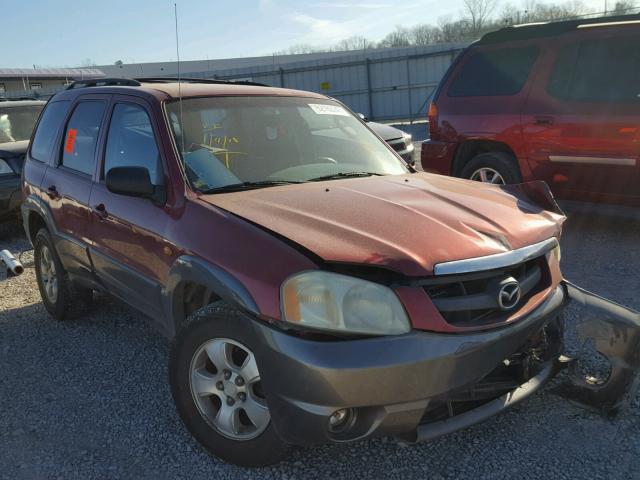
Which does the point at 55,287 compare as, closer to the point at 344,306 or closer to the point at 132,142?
the point at 132,142

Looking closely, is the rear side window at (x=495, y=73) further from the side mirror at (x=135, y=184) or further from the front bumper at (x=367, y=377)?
the front bumper at (x=367, y=377)

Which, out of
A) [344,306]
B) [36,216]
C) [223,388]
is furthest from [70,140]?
[344,306]

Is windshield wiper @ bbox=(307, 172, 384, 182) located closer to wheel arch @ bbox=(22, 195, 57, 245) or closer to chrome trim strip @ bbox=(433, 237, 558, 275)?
chrome trim strip @ bbox=(433, 237, 558, 275)

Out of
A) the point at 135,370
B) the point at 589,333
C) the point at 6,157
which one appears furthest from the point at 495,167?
the point at 6,157

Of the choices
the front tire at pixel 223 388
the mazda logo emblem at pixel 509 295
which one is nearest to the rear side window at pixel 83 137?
the front tire at pixel 223 388

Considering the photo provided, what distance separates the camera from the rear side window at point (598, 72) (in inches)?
213

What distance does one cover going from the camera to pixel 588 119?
551cm

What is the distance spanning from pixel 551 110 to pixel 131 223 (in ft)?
14.2

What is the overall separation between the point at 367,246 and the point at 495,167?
436 cm

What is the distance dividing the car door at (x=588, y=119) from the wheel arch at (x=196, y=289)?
4202 millimetres

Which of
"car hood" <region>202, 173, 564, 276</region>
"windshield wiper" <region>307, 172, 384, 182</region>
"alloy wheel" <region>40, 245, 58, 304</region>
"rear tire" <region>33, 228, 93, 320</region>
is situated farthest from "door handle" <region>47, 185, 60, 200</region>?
"windshield wiper" <region>307, 172, 384, 182</region>

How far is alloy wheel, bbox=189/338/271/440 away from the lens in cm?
252

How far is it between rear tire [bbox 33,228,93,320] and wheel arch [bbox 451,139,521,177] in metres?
4.10

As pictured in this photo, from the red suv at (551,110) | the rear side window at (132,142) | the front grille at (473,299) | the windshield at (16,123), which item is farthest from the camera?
the windshield at (16,123)
